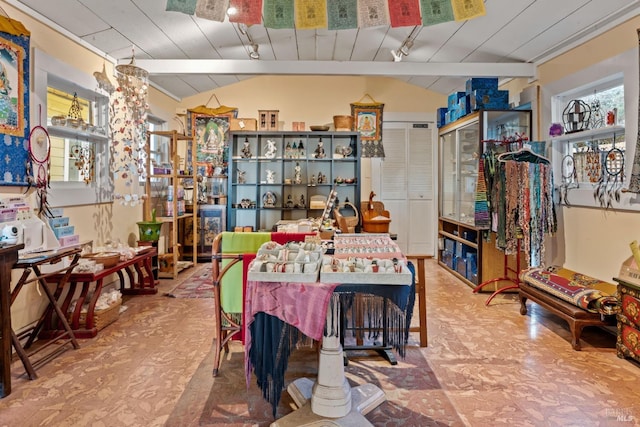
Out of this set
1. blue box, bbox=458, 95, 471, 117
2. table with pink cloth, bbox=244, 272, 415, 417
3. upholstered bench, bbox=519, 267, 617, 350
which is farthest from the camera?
blue box, bbox=458, 95, 471, 117

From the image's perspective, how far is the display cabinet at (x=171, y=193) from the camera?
5129 mm

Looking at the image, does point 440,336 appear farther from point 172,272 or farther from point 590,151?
point 172,272

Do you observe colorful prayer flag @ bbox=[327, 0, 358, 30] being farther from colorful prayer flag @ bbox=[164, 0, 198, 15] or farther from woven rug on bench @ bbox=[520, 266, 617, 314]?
woven rug on bench @ bbox=[520, 266, 617, 314]

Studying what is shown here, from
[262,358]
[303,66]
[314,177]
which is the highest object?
[303,66]

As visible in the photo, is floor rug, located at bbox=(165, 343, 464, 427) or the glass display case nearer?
floor rug, located at bbox=(165, 343, 464, 427)

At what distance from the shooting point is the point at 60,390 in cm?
232

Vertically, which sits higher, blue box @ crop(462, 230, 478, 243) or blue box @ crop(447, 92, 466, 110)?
blue box @ crop(447, 92, 466, 110)

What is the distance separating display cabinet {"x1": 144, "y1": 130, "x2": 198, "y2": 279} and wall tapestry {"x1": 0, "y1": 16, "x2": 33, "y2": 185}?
6.89 ft

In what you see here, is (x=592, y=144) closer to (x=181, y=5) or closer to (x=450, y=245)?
(x=450, y=245)

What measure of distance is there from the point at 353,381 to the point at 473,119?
3506 millimetres

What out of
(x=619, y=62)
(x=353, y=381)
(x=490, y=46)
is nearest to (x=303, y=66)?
(x=490, y=46)

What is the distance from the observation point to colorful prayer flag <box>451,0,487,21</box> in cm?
273

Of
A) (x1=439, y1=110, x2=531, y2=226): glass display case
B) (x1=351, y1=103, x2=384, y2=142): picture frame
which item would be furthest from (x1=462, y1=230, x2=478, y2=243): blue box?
(x1=351, y1=103, x2=384, y2=142): picture frame

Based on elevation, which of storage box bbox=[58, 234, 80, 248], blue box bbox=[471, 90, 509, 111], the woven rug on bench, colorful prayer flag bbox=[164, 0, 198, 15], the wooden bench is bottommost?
the wooden bench
